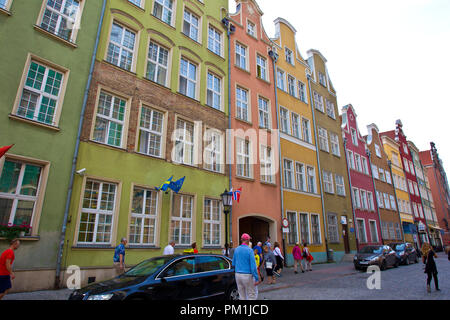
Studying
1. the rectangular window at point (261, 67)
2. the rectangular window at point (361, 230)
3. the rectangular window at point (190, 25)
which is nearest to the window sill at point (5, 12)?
the rectangular window at point (190, 25)

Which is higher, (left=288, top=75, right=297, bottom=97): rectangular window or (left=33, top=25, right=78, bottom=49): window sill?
(left=288, top=75, right=297, bottom=97): rectangular window

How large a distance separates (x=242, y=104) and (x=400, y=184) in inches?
1246

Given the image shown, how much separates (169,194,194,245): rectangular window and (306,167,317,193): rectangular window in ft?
40.7

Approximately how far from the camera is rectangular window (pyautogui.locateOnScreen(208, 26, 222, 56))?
1888 centimetres

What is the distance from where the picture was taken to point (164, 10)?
16.4m

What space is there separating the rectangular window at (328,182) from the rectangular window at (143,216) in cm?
1679

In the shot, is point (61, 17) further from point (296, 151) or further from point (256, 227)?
point (296, 151)

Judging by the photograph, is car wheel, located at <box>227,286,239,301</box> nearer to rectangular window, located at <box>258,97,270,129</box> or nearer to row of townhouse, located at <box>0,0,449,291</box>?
row of townhouse, located at <box>0,0,449,291</box>

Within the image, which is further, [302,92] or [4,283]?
[302,92]

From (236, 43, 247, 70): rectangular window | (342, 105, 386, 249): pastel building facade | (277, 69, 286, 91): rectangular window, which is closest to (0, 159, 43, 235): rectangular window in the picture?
(236, 43, 247, 70): rectangular window

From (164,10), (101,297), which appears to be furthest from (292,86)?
(101,297)

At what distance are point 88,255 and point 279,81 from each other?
19.2 meters

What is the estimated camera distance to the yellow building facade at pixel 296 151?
20.9m
